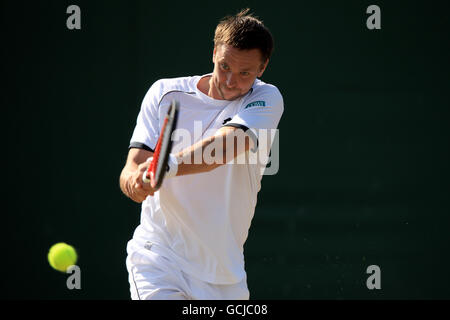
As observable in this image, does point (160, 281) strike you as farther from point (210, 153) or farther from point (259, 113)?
point (259, 113)

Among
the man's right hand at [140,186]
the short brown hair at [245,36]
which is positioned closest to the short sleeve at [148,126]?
the man's right hand at [140,186]

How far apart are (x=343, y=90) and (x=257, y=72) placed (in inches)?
86.3

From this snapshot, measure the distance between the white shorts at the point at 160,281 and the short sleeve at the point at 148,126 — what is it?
17.1 inches

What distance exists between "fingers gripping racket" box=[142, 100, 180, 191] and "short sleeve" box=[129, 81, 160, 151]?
0.37 meters

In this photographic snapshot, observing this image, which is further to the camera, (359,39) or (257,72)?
(359,39)

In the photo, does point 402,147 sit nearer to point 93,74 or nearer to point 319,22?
point 319,22

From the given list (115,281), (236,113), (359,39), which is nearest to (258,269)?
(115,281)

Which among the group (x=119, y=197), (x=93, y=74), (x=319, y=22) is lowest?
(x=119, y=197)

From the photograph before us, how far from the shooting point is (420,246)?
5164mm

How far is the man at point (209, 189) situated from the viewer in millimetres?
3027

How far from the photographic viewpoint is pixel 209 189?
312 centimetres

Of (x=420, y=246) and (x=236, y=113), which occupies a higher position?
(x=236, y=113)

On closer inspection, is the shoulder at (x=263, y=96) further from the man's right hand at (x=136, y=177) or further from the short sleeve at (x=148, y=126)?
the man's right hand at (x=136, y=177)

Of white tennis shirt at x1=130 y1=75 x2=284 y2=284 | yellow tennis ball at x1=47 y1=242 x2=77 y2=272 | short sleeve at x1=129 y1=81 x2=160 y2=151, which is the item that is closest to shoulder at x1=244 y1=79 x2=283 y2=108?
white tennis shirt at x1=130 y1=75 x2=284 y2=284
